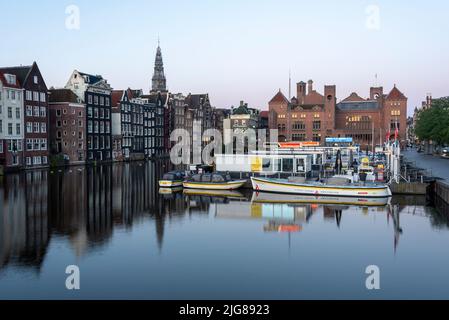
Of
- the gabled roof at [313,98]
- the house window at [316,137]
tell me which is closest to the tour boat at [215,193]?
the house window at [316,137]

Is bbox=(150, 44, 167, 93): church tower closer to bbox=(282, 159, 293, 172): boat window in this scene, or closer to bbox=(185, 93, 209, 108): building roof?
bbox=(185, 93, 209, 108): building roof

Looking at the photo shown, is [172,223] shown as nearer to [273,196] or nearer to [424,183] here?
[273,196]

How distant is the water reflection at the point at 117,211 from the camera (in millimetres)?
26763

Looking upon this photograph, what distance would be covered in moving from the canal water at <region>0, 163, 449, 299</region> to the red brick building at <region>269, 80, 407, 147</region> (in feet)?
308

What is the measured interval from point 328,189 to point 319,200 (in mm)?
2243

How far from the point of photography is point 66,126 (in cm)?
8719

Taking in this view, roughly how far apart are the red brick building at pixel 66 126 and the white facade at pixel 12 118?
40.9 ft

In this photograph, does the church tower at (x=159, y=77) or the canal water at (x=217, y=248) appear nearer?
the canal water at (x=217, y=248)

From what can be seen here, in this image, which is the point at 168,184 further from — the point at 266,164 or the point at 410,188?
the point at 410,188

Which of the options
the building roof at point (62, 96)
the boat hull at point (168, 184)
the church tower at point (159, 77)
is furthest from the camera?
the church tower at point (159, 77)

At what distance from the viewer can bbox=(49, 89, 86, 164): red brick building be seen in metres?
86.4

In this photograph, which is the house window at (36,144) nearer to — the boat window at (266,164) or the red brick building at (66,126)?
the red brick building at (66,126)

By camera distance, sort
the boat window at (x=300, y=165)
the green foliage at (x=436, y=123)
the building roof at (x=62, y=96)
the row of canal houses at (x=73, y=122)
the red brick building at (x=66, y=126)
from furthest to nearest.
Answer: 1. the green foliage at (x=436, y=123)
2. the building roof at (x=62, y=96)
3. the red brick building at (x=66, y=126)
4. the row of canal houses at (x=73, y=122)
5. the boat window at (x=300, y=165)
